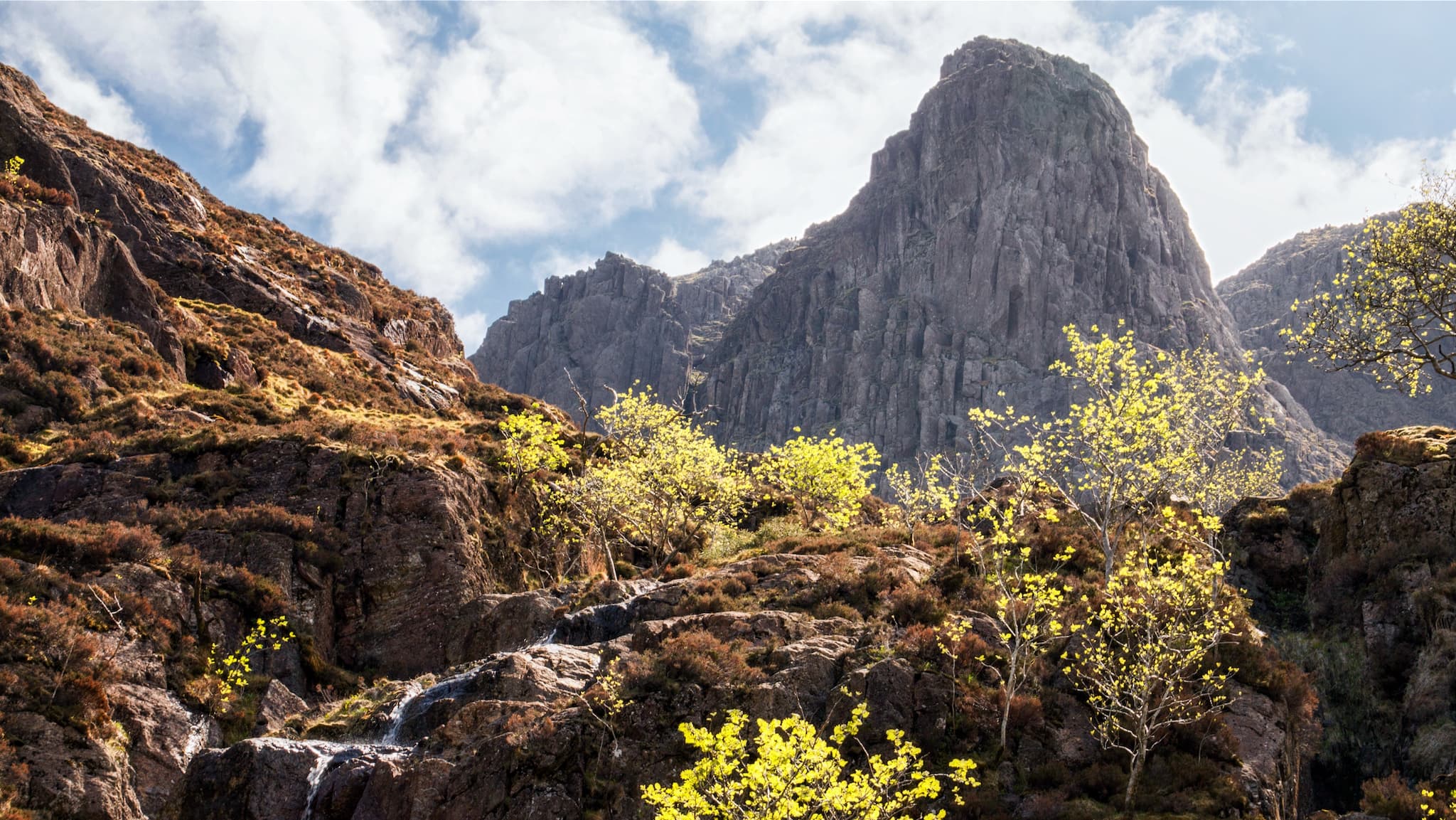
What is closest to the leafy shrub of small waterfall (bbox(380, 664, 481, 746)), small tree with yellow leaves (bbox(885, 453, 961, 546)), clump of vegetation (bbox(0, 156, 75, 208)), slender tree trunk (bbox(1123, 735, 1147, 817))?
slender tree trunk (bbox(1123, 735, 1147, 817))

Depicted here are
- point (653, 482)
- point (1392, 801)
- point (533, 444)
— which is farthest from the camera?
point (533, 444)

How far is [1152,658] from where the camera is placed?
20.8m

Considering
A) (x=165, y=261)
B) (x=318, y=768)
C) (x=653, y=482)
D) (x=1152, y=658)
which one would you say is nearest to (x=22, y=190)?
(x=165, y=261)

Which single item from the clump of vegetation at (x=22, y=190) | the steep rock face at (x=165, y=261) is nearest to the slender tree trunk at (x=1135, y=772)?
the steep rock face at (x=165, y=261)

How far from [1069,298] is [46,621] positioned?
20462 cm

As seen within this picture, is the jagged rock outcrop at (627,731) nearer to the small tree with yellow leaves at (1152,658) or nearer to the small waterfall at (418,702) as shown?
the small waterfall at (418,702)

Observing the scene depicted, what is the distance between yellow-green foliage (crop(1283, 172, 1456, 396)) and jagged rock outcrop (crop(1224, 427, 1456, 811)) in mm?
5799

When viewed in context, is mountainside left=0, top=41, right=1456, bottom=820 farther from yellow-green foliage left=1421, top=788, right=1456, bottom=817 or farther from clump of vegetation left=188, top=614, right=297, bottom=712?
yellow-green foliage left=1421, top=788, right=1456, bottom=817

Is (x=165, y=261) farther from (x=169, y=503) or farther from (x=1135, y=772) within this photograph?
(x=1135, y=772)

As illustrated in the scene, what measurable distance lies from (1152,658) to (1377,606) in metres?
10.6

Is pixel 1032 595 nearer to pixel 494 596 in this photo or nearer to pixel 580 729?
pixel 580 729

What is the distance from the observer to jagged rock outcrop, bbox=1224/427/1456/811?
22.2m

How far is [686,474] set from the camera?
1330 inches

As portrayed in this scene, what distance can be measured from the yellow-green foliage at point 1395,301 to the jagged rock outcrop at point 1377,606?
580 cm
